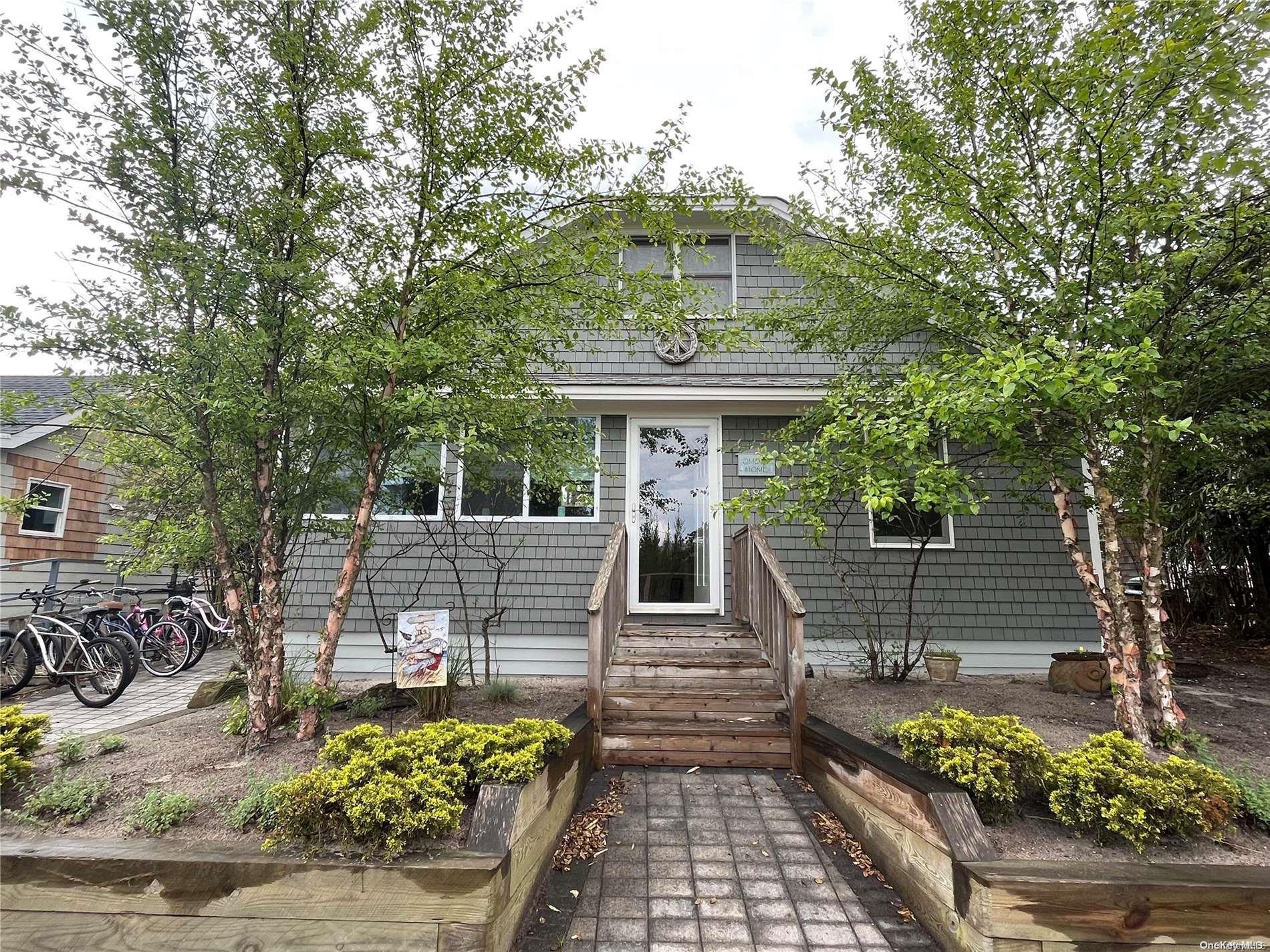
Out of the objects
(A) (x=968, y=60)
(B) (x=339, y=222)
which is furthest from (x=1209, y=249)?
(B) (x=339, y=222)

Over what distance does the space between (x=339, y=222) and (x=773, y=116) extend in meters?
5.15

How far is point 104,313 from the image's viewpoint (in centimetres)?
308

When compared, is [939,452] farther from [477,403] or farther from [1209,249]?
[477,403]

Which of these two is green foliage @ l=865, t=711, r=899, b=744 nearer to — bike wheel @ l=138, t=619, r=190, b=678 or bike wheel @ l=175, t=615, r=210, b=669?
bike wheel @ l=138, t=619, r=190, b=678

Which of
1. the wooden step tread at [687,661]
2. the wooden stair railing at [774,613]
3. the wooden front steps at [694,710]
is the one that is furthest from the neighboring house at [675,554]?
the wooden front steps at [694,710]

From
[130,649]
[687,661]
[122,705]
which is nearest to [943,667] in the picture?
[687,661]

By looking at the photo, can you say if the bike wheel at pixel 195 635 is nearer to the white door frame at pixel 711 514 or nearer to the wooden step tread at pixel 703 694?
the white door frame at pixel 711 514

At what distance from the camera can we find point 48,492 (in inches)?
307

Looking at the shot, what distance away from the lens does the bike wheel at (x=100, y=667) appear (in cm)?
560

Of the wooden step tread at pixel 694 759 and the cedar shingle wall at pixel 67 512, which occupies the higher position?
the cedar shingle wall at pixel 67 512

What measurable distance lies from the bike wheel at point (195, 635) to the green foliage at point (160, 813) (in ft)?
21.6

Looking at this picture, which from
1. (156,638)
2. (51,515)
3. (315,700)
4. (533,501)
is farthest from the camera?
(51,515)

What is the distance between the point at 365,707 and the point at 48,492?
7.60 metres

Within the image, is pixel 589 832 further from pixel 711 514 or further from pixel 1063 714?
pixel 711 514
